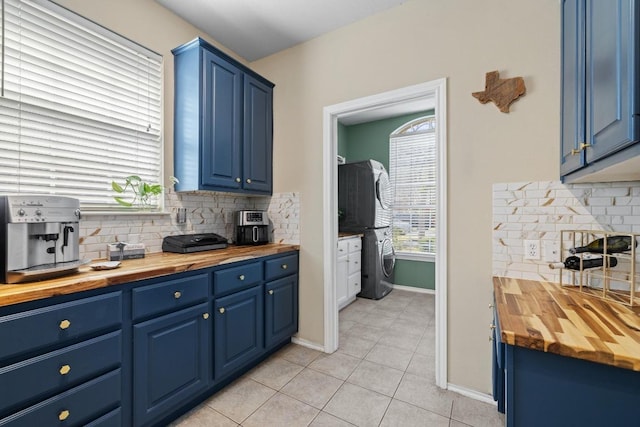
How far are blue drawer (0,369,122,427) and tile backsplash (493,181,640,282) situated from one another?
2.15 m

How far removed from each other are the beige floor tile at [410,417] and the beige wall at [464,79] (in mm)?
343

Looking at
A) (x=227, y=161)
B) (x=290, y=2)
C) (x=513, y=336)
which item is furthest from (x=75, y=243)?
(x=290, y=2)

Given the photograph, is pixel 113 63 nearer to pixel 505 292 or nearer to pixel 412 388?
pixel 505 292

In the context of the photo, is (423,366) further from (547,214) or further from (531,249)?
(547,214)

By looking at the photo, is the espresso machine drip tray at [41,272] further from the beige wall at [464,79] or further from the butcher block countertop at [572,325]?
the butcher block countertop at [572,325]

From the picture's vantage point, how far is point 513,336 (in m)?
0.87

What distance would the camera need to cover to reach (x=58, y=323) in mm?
1098

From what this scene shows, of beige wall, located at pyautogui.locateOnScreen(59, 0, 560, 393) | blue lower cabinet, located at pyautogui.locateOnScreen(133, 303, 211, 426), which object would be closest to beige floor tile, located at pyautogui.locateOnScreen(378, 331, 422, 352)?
beige wall, located at pyautogui.locateOnScreen(59, 0, 560, 393)

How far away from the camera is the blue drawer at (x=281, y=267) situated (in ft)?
7.30

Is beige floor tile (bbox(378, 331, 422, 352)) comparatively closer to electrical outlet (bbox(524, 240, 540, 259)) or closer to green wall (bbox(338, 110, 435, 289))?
electrical outlet (bbox(524, 240, 540, 259))

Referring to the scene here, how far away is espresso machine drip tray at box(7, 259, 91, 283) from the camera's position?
113 centimetres

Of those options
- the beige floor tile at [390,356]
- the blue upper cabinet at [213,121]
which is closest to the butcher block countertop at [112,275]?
the blue upper cabinet at [213,121]

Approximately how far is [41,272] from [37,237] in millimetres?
171

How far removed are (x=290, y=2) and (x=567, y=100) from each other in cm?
189
